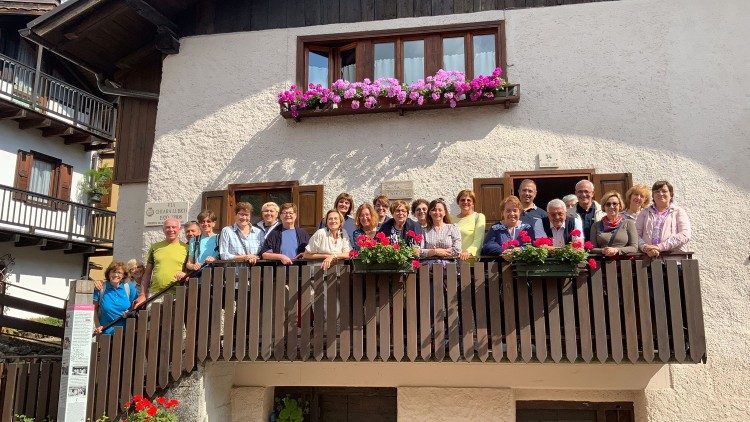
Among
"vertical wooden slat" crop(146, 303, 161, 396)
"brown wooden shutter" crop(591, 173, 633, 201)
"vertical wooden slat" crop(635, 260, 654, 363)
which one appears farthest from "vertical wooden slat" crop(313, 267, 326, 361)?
"brown wooden shutter" crop(591, 173, 633, 201)

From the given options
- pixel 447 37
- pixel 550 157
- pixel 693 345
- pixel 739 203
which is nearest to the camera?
pixel 693 345

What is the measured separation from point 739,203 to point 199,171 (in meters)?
7.27

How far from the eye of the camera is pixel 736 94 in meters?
7.83

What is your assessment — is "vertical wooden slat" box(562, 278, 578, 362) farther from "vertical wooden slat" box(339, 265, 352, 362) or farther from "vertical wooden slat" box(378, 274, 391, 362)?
"vertical wooden slat" box(339, 265, 352, 362)

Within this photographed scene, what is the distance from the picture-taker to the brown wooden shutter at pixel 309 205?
8508mm

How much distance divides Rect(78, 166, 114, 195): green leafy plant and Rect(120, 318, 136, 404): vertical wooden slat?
1367cm

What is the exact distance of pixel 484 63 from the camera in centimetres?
866

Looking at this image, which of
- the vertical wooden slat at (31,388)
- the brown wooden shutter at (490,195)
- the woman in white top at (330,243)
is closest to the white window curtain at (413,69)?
the brown wooden shutter at (490,195)

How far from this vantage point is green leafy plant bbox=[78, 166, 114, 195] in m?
18.9

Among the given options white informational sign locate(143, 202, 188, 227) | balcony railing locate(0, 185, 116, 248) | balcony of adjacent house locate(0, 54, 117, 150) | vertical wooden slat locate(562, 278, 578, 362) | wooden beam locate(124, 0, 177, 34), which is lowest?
vertical wooden slat locate(562, 278, 578, 362)

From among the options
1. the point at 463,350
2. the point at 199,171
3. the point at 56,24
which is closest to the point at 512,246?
the point at 463,350

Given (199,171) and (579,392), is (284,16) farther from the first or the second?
(579,392)

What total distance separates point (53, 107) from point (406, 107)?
1360 cm

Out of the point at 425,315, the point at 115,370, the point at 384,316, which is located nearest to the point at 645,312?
the point at 425,315
